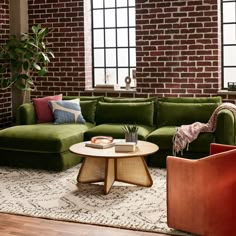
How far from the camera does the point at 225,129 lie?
5.34 m

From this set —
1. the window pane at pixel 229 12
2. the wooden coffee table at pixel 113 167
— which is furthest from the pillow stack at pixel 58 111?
the window pane at pixel 229 12

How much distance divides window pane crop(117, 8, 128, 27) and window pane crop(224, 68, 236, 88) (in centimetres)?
167

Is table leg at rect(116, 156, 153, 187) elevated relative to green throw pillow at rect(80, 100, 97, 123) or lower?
lower

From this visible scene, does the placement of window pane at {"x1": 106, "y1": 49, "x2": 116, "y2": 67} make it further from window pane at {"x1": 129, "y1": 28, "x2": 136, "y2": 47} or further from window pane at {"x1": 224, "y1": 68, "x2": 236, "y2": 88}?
window pane at {"x1": 224, "y1": 68, "x2": 236, "y2": 88}

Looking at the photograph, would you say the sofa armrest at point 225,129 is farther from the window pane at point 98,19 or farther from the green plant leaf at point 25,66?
the green plant leaf at point 25,66

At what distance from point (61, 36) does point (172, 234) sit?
4.38m

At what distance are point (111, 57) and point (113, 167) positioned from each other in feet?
9.12

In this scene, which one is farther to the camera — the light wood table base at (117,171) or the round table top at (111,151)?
the light wood table base at (117,171)

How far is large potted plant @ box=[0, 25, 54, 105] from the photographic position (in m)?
6.97

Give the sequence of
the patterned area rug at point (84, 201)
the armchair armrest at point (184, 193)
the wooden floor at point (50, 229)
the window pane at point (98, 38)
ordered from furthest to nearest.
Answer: the window pane at point (98, 38), the patterned area rug at point (84, 201), the wooden floor at point (50, 229), the armchair armrest at point (184, 193)

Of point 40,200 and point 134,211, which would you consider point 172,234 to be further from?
point 40,200

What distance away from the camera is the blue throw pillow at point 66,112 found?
641cm

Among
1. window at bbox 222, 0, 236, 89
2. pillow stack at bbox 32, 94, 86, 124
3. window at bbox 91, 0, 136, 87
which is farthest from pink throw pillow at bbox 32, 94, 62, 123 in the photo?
window at bbox 222, 0, 236, 89

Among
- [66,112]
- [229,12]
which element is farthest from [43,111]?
[229,12]
